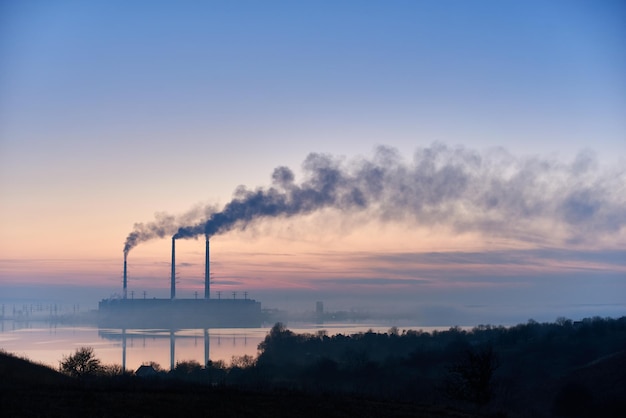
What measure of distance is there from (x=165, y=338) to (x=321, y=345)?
250 feet

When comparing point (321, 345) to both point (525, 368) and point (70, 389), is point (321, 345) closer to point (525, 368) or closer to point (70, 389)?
point (525, 368)

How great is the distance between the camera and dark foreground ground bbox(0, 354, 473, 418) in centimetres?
2025

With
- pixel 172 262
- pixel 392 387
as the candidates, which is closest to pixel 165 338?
pixel 172 262

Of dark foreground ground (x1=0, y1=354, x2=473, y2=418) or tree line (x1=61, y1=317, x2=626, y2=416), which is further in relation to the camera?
tree line (x1=61, y1=317, x2=626, y2=416)

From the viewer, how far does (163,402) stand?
2230cm

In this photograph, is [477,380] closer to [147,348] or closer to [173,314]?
[147,348]

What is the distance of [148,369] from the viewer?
58.9 metres

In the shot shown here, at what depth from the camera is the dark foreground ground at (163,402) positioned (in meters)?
20.2

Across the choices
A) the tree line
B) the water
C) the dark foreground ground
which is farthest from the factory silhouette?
the dark foreground ground

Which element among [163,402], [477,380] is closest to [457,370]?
[477,380]

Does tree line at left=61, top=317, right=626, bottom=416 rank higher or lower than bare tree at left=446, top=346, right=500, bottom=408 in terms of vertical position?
lower

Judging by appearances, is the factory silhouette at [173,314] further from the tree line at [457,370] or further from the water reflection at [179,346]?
the tree line at [457,370]

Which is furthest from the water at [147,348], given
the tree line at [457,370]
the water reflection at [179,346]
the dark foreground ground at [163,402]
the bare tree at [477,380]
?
the dark foreground ground at [163,402]

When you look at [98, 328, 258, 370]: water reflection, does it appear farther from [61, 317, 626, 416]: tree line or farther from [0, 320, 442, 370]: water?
[61, 317, 626, 416]: tree line
